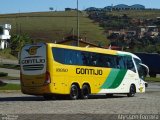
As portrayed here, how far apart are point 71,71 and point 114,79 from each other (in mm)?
4526

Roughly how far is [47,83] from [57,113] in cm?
841

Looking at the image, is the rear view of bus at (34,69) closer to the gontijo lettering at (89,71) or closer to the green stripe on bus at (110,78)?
the gontijo lettering at (89,71)

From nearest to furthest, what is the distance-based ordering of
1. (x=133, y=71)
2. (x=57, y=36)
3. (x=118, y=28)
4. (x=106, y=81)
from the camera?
(x=106, y=81), (x=133, y=71), (x=57, y=36), (x=118, y=28)

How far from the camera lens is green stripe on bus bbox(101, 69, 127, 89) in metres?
30.3

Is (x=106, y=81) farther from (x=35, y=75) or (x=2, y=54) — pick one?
(x=2, y=54)

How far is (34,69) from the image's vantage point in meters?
26.3

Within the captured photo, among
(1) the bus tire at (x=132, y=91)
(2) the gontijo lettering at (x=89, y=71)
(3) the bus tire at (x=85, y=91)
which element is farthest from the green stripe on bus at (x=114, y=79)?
(3) the bus tire at (x=85, y=91)

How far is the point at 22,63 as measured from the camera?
27.0 m

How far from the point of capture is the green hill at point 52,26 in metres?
110

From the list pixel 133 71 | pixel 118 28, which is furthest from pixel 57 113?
pixel 118 28

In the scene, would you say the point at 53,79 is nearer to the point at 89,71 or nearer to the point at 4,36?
the point at 89,71

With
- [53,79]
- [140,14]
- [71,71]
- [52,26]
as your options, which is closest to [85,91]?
[71,71]

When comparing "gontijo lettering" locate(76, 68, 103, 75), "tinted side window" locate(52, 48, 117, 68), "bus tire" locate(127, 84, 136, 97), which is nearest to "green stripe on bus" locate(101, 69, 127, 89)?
"tinted side window" locate(52, 48, 117, 68)

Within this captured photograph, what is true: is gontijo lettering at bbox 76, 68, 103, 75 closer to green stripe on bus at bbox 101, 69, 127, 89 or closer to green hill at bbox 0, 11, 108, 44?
green stripe on bus at bbox 101, 69, 127, 89
